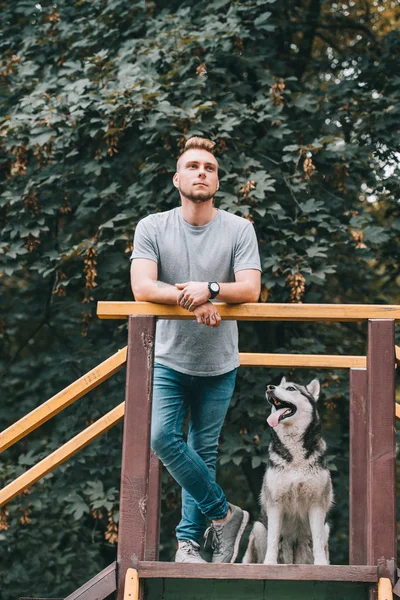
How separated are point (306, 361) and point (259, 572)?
5.75 ft

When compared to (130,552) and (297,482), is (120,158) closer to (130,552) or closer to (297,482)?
(297,482)

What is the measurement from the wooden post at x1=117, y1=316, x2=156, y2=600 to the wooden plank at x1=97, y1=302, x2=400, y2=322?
49 millimetres

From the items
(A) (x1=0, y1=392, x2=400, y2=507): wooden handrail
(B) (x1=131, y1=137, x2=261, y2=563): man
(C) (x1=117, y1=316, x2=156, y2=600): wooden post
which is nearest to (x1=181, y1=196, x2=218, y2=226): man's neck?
(B) (x1=131, y1=137, x2=261, y2=563): man

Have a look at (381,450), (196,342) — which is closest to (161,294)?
(196,342)

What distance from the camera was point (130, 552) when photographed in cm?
374

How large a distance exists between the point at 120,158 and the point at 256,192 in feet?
4.34

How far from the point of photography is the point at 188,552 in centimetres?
430

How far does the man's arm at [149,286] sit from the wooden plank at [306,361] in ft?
4.22

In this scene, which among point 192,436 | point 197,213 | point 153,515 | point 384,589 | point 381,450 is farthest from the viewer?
point 153,515

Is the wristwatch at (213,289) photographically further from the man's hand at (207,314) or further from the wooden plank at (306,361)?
the wooden plank at (306,361)

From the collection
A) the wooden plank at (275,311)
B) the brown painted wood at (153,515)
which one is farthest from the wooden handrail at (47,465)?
the wooden plank at (275,311)

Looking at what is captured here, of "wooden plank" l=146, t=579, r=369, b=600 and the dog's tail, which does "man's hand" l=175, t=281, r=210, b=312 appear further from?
the dog's tail

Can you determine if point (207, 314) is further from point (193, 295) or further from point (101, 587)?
point (101, 587)

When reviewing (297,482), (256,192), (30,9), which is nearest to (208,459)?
(297,482)
